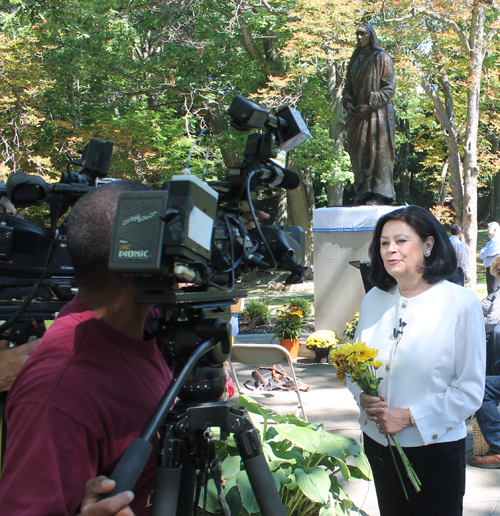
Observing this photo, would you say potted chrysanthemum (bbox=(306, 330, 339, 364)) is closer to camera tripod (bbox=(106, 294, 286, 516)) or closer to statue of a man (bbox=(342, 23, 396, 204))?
statue of a man (bbox=(342, 23, 396, 204))

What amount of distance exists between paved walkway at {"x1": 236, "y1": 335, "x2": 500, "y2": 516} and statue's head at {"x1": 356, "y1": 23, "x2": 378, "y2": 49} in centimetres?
452

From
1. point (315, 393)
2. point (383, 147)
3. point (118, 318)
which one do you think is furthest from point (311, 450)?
point (383, 147)

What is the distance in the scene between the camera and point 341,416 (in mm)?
5312

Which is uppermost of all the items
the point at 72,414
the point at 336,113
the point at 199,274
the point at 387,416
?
the point at 336,113

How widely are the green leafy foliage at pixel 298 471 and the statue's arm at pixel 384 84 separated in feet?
20.9

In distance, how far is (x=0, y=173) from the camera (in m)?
12.9

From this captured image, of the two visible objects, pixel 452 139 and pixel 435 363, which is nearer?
pixel 435 363

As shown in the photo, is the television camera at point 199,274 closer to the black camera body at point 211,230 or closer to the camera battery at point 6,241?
the black camera body at point 211,230

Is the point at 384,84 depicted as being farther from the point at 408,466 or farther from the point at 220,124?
the point at 220,124

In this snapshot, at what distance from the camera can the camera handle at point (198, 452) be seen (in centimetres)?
121

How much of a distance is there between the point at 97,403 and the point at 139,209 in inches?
15.2

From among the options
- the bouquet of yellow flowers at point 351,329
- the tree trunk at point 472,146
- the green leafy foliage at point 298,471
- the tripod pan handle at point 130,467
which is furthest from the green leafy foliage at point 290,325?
the tree trunk at point 472,146

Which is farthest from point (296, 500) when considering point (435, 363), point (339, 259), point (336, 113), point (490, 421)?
point (336, 113)

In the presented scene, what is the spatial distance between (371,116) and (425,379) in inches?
270
